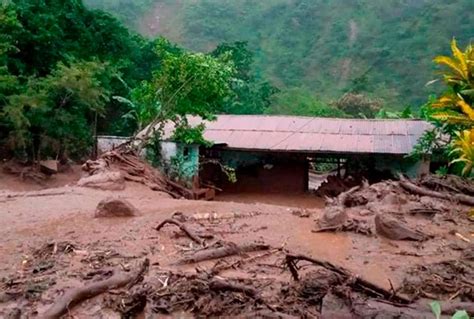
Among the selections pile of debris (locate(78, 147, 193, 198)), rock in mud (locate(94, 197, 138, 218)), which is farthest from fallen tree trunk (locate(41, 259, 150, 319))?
pile of debris (locate(78, 147, 193, 198))

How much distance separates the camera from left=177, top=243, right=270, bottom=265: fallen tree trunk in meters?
6.46

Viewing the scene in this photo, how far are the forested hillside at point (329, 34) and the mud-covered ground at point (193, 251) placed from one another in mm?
31983

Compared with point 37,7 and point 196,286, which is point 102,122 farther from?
point 196,286

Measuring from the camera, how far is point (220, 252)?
660 cm

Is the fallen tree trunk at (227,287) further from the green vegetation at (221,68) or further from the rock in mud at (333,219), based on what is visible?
the rock in mud at (333,219)

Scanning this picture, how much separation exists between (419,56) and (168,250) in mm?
40111

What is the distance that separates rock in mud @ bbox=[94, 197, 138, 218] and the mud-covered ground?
0.66ft

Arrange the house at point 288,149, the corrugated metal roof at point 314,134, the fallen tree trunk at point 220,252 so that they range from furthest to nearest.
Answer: the house at point 288,149
the corrugated metal roof at point 314,134
the fallen tree trunk at point 220,252

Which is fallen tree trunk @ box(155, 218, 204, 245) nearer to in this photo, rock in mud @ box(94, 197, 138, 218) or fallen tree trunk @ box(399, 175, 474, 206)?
rock in mud @ box(94, 197, 138, 218)

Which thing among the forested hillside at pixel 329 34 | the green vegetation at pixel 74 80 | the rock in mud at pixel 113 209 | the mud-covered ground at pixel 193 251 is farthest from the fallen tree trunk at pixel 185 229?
the forested hillside at pixel 329 34

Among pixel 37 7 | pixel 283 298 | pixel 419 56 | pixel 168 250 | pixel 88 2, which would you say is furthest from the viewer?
pixel 88 2

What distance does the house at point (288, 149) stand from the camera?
17.1m

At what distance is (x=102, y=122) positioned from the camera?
25.4 meters

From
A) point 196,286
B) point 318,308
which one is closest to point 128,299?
point 196,286
